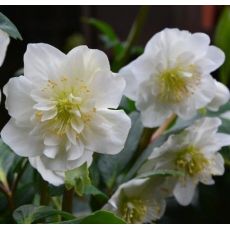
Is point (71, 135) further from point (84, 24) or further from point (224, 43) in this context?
point (84, 24)

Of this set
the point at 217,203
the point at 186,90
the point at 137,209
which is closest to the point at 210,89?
the point at 186,90

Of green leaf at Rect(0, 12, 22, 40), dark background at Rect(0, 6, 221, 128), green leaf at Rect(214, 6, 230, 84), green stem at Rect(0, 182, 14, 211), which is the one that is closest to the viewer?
green leaf at Rect(0, 12, 22, 40)

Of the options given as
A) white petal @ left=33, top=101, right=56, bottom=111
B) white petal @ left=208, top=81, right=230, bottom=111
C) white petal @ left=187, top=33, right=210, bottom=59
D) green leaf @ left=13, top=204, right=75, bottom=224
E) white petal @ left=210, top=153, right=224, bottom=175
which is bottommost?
white petal @ left=210, top=153, right=224, bottom=175

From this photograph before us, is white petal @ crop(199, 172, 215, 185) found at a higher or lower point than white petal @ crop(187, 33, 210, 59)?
lower

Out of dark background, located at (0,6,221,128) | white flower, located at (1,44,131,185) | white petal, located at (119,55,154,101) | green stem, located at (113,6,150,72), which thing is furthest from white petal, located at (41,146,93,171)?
dark background, located at (0,6,221,128)

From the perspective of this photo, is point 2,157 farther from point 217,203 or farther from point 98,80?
point 217,203

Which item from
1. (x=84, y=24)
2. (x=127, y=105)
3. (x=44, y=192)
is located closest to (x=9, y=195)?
(x=44, y=192)

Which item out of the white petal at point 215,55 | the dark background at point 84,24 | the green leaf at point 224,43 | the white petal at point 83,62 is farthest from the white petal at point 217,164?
the dark background at point 84,24

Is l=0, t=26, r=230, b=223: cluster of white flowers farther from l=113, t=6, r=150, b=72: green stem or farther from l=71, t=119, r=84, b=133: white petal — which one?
l=113, t=6, r=150, b=72: green stem
